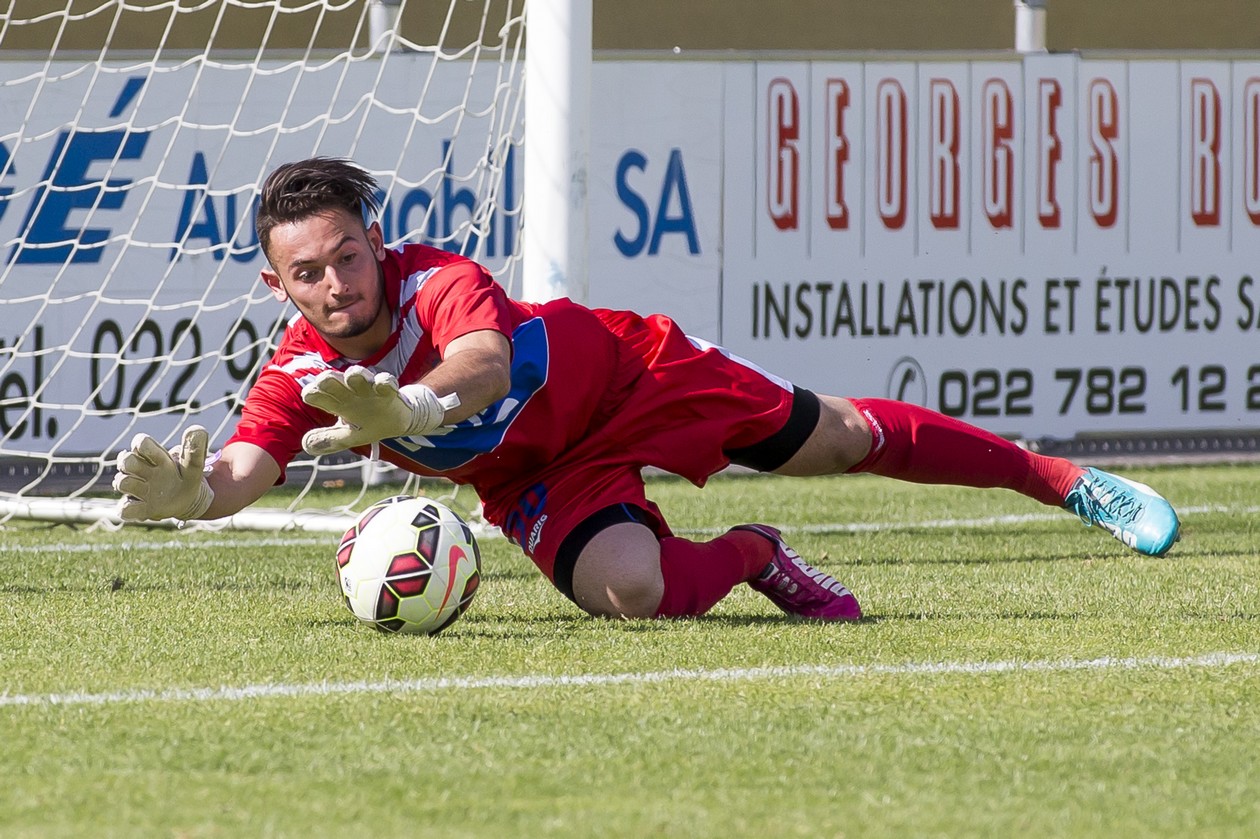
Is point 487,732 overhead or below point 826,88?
below

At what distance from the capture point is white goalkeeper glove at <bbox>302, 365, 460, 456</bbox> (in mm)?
3727

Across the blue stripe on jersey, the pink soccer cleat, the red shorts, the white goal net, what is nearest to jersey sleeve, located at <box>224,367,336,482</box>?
the blue stripe on jersey

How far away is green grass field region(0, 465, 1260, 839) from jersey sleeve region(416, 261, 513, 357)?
71 centimetres

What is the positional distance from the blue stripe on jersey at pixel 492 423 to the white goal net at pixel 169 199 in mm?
3433

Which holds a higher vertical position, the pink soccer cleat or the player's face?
the player's face

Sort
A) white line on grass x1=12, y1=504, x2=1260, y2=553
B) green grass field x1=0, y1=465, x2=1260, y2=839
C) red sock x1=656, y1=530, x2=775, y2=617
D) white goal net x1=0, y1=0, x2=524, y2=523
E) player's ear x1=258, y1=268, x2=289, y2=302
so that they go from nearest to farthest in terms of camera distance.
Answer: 1. green grass field x1=0, y1=465, x2=1260, y2=839
2. player's ear x1=258, y1=268, x2=289, y2=302
3. red sock x1=656, y1=530, x2=775, y2=617
4. white line on grass x1=12, y1=504, x2=1260, y2=553
5. white goal net x1=0, y1=0, x2=524, y2=523

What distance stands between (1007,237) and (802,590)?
509 cm

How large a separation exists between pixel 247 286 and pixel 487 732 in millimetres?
5328

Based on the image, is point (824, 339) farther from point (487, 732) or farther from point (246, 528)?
point (487, 732)

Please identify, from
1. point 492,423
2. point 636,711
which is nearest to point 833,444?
point 492,423

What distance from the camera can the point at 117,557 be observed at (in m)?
6.11

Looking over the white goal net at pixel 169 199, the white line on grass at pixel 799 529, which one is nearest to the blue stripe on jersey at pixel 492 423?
the white line on grass at pixel 799 529

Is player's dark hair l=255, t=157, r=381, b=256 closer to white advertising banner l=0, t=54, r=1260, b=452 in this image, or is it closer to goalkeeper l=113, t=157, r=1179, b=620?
goalkeeper l=113, t=157, r=1179, b=620

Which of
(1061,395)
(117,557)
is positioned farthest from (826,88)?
(117,557)
